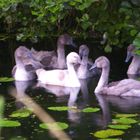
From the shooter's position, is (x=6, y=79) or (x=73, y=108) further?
(x=6, y=79)

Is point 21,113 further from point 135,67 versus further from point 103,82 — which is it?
point 135,67

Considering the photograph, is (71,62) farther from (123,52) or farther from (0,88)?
(123,52)

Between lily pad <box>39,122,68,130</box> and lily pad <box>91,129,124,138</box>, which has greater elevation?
lily pad <box>39,122,68,130</box>

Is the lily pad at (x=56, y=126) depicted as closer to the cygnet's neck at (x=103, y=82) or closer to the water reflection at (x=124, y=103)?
the water reflection at (x=124, y=103)

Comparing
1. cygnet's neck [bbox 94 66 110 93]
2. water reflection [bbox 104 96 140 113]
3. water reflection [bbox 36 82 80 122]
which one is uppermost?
cygnet's neck [bbox 94 66 110 93]

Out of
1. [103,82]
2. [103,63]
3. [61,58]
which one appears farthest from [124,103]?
[61,58]

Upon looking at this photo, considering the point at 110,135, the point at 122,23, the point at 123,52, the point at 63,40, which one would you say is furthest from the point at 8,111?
the point at 123,52

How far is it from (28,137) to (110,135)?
864mm

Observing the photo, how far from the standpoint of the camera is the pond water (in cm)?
535

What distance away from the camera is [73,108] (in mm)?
6414

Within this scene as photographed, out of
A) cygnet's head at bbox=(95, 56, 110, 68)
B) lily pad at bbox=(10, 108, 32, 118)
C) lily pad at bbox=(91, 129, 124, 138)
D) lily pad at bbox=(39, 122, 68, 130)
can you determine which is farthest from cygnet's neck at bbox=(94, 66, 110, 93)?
lily pad at bbox=(91, 129, 124, 138)

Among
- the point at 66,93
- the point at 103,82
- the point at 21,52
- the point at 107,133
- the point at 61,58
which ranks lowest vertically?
the point at 107,133

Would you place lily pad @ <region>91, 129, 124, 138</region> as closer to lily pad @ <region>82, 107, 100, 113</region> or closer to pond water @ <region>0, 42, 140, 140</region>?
pond water @ <region>0, 42, 140, 140</region>

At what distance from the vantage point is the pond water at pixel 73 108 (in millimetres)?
5348
